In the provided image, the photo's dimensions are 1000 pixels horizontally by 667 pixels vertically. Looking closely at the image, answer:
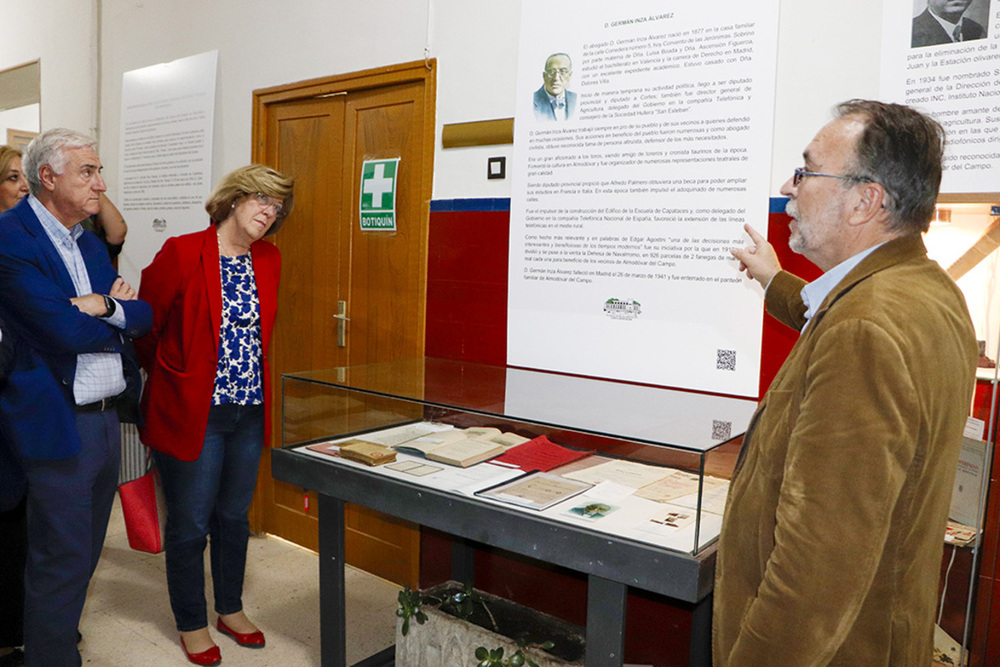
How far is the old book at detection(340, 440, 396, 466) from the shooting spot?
223 cm

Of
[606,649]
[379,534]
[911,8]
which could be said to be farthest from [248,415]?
[911,8]

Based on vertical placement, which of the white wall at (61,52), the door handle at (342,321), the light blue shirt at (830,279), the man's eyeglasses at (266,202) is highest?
the white wall at (61,52)

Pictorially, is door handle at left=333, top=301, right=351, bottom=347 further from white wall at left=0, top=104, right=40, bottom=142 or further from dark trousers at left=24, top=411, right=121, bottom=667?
white wall at left=0, top=104, right=40, bottom=142

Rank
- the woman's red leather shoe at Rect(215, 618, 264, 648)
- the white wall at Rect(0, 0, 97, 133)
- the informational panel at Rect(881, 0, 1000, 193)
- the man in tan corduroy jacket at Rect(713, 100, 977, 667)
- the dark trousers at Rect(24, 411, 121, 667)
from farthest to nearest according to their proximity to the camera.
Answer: the white wall at Rect(0, 0, 97, 133) → the woman's red leather shoe at Rect(215, 618, 264, 648) → the dark trousers at Rect(24, 411, 121, 667) → the informational panel at Rect(881, 0, 1000, 193) → the man in tan corduroy jacket at Rect(713, 100, 977, 667)

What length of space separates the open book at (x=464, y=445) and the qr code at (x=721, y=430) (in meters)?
0.52

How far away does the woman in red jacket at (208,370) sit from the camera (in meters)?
2.69

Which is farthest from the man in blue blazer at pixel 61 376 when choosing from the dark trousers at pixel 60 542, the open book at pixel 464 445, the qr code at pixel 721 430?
the qr code at pixel 721 430

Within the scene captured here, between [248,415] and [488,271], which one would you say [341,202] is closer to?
[488,271]

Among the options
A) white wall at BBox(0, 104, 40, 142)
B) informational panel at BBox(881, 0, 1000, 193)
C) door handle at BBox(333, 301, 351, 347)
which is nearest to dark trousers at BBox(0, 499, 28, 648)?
door handle at BBox(333, 301, 351, 347)

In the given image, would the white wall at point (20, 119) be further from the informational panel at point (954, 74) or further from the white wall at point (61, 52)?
the informational panel at point (954, 74)

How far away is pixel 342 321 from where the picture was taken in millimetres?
3703

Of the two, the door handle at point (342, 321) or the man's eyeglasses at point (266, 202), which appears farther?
the door handle at point (342, 321)

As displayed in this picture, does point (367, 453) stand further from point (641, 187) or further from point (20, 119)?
point (20, 119)

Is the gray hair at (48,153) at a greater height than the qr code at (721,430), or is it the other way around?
the gray hair at (48,153)
